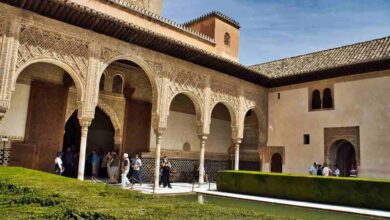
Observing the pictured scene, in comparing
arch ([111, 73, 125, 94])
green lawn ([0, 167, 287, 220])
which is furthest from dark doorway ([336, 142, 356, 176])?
green lawn ([0, 167, 287, 220])

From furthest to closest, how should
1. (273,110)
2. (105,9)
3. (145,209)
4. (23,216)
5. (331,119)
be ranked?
(273,110)
(331,119)
(105,9)
(145,209)
(23,216)

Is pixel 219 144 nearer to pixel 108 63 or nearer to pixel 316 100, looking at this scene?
pixel 316 100

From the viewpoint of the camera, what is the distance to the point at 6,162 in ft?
32.9

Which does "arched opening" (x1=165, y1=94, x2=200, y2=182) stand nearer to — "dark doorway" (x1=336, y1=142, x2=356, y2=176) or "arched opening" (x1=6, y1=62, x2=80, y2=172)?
"arched opening" (x1=6, y1=62, x2=80, y2=172)

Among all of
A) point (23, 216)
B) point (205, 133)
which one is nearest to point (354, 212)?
point (205, 133)

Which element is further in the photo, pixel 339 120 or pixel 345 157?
pixel 345 157

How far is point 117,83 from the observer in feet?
44.6

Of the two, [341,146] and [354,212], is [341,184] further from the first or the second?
[341,146]

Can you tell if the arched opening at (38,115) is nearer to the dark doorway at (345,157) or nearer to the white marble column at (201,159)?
the white marble column at (201,159)

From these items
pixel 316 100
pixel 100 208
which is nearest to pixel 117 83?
pixel 316 100

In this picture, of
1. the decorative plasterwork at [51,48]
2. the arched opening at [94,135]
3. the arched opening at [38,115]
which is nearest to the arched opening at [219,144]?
the arched opening at [94,135]

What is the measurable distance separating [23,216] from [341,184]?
341 inches

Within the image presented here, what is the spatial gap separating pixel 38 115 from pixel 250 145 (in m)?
10.4

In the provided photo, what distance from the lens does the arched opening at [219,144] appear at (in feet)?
56.3
